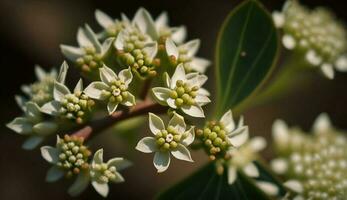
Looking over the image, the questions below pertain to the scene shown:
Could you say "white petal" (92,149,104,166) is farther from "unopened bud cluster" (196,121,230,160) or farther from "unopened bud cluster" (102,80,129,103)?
"unopened bud cluster" (196,121,230,160)

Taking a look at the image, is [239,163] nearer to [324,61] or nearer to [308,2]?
[324,61]

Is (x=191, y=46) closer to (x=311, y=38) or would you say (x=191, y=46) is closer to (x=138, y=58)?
(x=138, y=58)

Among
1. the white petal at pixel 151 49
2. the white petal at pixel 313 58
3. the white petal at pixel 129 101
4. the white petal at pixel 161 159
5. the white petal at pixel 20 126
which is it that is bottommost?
→ the white petal at pixel 20 126

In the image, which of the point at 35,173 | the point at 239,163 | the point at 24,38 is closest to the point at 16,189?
the point at 35,173

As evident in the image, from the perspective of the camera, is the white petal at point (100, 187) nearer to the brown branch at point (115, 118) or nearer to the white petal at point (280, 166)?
the brown branch at point (115, 118)

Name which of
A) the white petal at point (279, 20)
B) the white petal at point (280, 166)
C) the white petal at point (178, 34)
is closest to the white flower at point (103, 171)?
the white petal at point (178, 34)

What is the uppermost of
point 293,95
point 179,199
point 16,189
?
point 293,95
